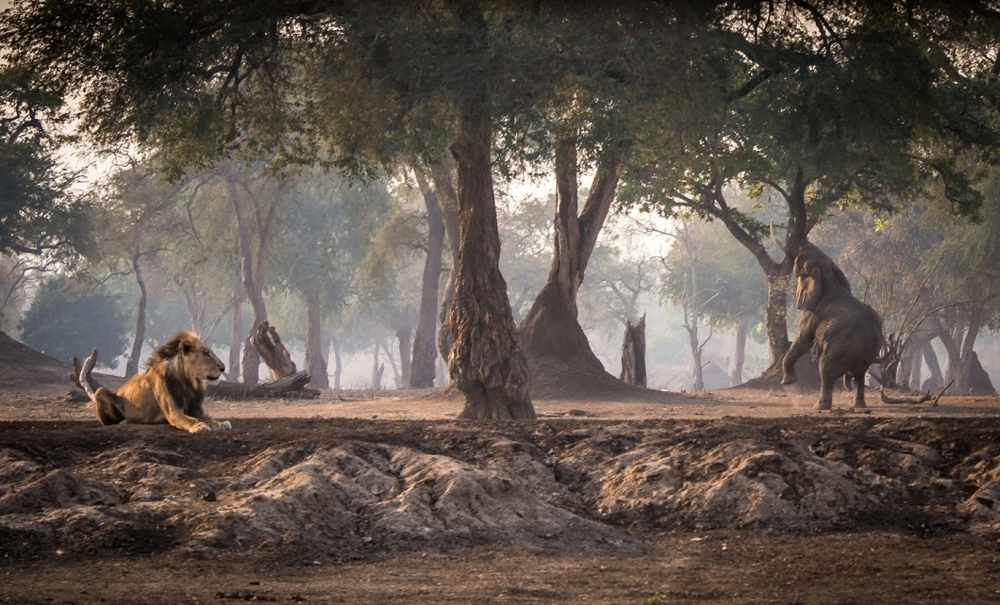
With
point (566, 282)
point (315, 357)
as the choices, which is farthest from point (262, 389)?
point (315, 357)

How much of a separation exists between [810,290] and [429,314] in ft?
69.6

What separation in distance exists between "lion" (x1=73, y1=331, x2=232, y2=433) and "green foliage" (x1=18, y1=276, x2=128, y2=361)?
1897 inches

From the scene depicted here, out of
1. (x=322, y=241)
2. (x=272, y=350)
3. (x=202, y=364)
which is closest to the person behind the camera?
(x=202, y=364)

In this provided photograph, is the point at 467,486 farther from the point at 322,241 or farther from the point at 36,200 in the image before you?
the point at 322,241

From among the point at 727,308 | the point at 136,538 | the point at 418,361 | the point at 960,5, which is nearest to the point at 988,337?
the point at 727,308

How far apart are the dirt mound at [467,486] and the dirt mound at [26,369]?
1909cm

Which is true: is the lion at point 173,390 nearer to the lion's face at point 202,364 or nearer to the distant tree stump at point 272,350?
the lion's face at point 202,364

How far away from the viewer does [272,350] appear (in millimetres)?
24344

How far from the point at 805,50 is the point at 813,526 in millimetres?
12276

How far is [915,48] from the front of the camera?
18.0 m

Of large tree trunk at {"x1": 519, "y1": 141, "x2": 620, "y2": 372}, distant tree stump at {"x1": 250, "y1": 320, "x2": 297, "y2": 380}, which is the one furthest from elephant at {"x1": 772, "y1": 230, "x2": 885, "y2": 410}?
distant tree stump at {"x1": 250, "y1": 320, "x2": 297, "y2": 380}

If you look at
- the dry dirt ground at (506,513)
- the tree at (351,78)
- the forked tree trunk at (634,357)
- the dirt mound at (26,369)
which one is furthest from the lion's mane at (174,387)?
the forked tree trunk at (634,357)

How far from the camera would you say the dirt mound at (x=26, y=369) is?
28594 millimetres

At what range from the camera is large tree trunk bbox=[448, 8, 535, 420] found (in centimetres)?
1558
